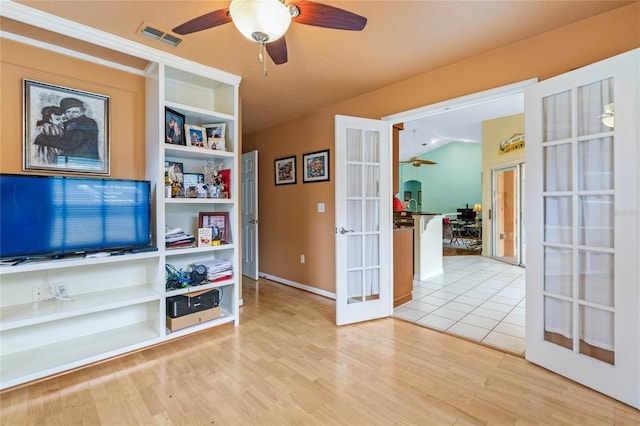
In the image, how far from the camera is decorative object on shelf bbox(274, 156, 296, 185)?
4.27 metres

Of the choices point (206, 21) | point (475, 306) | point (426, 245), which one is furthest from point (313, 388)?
point (426, 245)

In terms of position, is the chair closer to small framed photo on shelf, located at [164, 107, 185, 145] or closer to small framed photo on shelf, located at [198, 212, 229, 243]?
small framed photo on shelf, located at [198, 212, 229, 243]

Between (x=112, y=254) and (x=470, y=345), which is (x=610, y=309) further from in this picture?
(x=112, y=254)

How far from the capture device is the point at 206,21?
1.65 metres

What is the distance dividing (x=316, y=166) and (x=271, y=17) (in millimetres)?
2499

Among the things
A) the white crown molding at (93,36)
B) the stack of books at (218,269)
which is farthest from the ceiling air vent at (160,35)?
the stack of books at (218,269)

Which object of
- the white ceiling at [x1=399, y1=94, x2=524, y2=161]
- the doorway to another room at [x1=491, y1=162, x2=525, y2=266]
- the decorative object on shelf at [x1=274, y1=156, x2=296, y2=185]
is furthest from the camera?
the doorway to another room at [x1=491, y1=162, x2=525, y2=266]

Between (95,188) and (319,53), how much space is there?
204 centimetres

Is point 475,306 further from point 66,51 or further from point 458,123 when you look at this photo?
point 458,123

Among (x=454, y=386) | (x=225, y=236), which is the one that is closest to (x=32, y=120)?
(x=225, y=236)

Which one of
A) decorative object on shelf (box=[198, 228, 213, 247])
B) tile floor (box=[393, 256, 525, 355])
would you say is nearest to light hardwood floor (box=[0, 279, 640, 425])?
tile floor (box=[393, 256, 525, 355])

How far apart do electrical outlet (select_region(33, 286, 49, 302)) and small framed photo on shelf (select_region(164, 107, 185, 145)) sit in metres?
1.45

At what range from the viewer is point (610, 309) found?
180cm

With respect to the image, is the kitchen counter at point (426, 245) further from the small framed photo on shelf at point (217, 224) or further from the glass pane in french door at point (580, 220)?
the small framed photo on shelf at point (217, 224)
